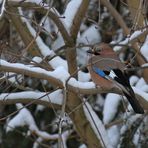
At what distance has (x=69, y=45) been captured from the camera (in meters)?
4.19

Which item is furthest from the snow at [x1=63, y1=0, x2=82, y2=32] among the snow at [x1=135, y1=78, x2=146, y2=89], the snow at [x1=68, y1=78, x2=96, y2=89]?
the snow at [x1=135, y1=78, x2=146, y2=89]

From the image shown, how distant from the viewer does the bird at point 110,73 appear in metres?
3.90

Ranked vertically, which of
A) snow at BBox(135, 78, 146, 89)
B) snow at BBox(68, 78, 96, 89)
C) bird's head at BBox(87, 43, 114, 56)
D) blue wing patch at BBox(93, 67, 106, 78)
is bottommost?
snow at BBox(135, 78, 146, 89)

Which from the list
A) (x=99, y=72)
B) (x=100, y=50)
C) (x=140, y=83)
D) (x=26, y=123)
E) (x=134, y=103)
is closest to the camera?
(x=134, y=103)

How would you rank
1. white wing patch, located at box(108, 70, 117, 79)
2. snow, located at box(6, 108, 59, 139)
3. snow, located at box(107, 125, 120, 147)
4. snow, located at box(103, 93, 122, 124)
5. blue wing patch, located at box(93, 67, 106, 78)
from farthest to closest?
snow, located at box(6, 108, 59, 139), snow, located at box(103, 93, 122, 124), snow, located at box(107, 125, 120, 147), blue wing patch, located at box(93, 67, 106, 78), white wing patch, located at box(108, 70, 117, 79)

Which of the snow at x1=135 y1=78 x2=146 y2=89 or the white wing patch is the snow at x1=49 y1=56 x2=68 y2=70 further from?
the snow at x1=135 y1=78 x2=146 y2=89

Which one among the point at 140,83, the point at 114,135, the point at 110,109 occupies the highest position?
the point at 140,83

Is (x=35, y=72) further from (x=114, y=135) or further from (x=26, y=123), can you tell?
(x=26, y=123)

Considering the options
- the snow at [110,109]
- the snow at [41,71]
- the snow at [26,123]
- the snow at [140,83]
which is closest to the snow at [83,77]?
the snow at [140,83]

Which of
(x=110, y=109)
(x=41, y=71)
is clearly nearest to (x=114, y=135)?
(x=110, y=109)

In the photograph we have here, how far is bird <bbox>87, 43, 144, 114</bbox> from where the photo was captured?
3.90m

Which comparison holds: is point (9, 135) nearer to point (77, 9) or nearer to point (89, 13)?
point (89, 13)

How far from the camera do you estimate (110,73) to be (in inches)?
168

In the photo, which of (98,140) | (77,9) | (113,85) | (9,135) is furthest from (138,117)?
(9,135)
